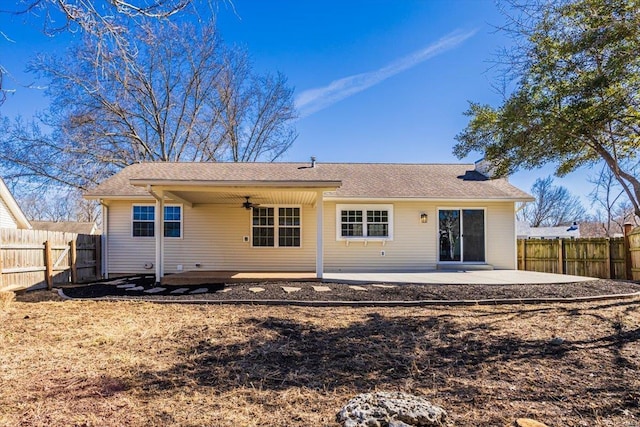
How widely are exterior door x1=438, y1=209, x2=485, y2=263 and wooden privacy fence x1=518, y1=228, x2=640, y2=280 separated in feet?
11.3

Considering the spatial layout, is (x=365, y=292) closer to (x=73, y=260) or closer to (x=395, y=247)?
(x=395, y=247)

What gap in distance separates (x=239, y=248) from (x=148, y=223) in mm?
2917

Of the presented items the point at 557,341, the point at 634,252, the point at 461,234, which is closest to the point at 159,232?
the point at 557,341

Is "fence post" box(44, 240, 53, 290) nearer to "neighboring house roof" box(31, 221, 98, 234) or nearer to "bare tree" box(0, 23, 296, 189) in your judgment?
"bare tree" box(0, 23, 296, 189)

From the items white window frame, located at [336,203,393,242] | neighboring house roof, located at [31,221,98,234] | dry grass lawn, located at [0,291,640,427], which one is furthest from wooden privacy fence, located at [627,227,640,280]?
neighboring house roof, located at [31,221,98,234]

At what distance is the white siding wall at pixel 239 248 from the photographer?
11.4 metres

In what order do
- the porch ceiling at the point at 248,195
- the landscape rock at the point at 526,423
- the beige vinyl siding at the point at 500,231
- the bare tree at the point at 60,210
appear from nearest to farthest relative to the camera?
the landscape rock at the point at 526,423, the porch ceiling at the point at 248,195, the beige vinyl siding at the point at 500,231, the bare tree at the point at 60,210

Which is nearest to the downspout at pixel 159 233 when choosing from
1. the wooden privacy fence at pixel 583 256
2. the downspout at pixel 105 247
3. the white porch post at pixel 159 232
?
the white porch post at pixel 159 232

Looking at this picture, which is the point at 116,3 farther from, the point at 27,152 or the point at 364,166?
the point at 27,152

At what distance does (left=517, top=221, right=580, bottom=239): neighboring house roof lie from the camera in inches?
1124

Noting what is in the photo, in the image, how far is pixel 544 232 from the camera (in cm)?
3161

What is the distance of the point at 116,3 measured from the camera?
343 centimetres

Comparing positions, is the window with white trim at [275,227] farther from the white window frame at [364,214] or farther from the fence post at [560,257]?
the fence post at [560,257]

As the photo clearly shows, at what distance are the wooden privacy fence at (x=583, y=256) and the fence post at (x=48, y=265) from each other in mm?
15022
